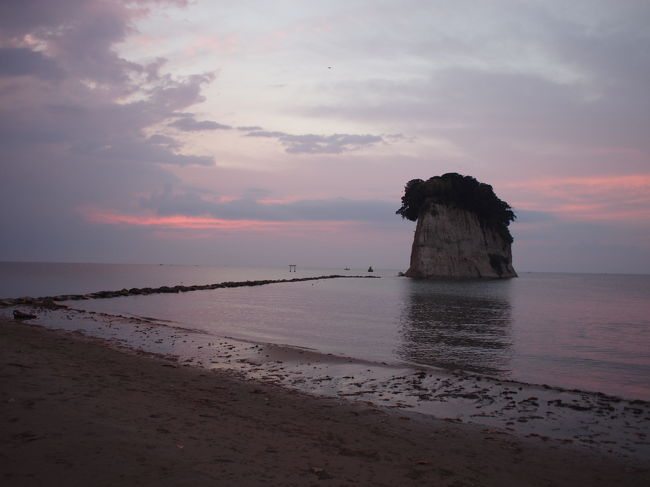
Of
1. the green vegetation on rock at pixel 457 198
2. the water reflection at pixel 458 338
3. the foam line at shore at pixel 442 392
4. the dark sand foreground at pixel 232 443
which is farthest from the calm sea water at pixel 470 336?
the green vegetation on rock at pixel 457 198

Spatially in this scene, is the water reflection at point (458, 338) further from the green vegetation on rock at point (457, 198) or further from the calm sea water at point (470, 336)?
the green vegetation on rock at point (457, 198)

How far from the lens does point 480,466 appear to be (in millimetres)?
7477

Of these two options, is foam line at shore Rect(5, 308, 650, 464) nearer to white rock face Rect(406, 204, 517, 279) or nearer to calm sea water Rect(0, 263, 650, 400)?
calm sea water Rect(0, 263, 650, 400)

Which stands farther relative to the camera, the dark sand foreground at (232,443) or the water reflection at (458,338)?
the water reflection at (458,338)

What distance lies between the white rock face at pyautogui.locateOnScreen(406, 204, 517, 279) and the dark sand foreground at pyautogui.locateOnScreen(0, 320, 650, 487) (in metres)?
97.7

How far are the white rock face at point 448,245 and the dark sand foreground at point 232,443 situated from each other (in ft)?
321

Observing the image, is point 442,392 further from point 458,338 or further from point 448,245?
point 448,245

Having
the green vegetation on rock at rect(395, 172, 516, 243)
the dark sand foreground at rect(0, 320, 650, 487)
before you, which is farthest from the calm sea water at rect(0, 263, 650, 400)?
the green vegetation on rock at rect(395, 172, 516, 243)

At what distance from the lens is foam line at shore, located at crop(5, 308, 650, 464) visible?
9.80 metres

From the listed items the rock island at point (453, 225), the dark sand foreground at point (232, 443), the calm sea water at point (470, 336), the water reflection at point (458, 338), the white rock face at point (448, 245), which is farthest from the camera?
the rock island at point (453, 225)

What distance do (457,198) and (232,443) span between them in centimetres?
10721

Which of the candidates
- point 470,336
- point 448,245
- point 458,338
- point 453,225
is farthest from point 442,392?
point 448,245

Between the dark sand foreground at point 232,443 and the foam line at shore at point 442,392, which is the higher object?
the dark sand foreground at point 232,443

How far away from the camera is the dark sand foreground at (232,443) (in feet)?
18.9
